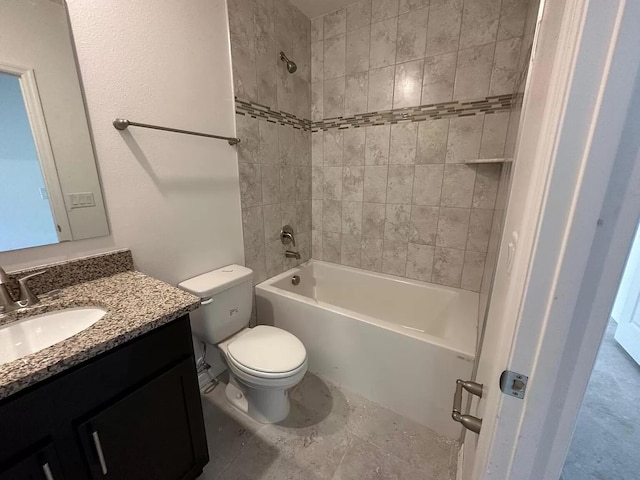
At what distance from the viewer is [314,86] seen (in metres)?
2.20

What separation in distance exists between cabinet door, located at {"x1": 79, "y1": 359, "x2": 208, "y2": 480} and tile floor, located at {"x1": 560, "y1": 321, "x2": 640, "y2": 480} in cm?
155

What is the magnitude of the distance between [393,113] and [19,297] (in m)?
2.16

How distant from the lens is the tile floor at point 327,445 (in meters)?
1.23

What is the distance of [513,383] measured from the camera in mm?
411

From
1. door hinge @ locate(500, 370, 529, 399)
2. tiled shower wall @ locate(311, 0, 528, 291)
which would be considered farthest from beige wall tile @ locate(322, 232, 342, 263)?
door hinge @ locate(500, 370, 529, 399)

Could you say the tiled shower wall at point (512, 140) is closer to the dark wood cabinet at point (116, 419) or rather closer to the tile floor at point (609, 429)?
the tile floor at point (609, 429)

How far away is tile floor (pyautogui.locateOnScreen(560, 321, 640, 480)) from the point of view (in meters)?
1.22

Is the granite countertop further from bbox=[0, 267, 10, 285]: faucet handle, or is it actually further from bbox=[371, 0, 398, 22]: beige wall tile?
bbox=[371, 0, 398, 22]: beige wall tile

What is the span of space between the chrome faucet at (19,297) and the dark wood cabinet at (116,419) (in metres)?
0.43

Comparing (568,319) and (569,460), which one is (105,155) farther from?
(569,460)

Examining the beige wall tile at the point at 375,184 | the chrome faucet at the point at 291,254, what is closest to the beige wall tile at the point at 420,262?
the beige wall tile at the point at 375,184

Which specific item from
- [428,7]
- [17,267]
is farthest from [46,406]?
[428,7]

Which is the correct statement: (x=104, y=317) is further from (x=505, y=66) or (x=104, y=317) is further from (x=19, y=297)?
(x=505, y=66)

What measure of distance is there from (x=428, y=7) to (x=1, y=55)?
209cm
